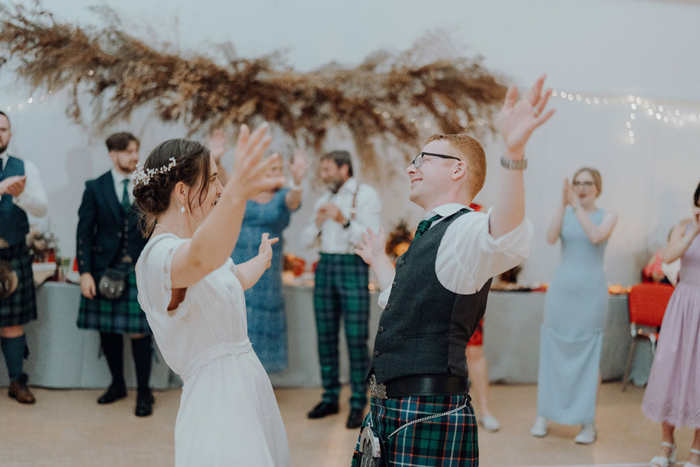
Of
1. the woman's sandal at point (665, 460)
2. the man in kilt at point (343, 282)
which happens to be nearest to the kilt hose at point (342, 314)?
the man in kilt at point (343, 282)

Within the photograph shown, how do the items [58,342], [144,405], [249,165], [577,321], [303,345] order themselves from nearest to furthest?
[249,165] < [577,321] < [144,405] < [58,342] < [303,345]

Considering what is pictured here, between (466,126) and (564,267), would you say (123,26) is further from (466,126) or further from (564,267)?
(564,267)

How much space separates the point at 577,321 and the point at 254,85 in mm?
2767

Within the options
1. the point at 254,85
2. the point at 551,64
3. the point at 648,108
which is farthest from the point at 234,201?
the point at 648,108

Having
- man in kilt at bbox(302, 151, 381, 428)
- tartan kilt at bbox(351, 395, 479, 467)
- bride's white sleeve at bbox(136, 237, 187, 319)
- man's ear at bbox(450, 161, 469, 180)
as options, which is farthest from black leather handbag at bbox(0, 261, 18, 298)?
man's ear at bbox(450, 161, 469, 180)

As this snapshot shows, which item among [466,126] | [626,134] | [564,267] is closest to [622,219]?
[626,134]

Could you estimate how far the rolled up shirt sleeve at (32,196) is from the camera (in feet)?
11.8

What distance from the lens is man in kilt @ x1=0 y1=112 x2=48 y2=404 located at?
3.58m

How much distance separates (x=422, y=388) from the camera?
1.54m

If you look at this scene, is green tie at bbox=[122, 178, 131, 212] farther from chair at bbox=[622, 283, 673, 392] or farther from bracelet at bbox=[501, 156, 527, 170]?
chair at bbox=[622, 283, 673, 392]

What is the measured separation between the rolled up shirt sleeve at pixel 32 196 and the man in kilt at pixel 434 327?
9.15 ft

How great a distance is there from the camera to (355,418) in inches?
141

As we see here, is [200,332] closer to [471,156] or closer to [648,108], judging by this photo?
[471,156]

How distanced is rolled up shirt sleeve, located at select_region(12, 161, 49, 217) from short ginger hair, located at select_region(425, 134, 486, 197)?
9.46 ft
